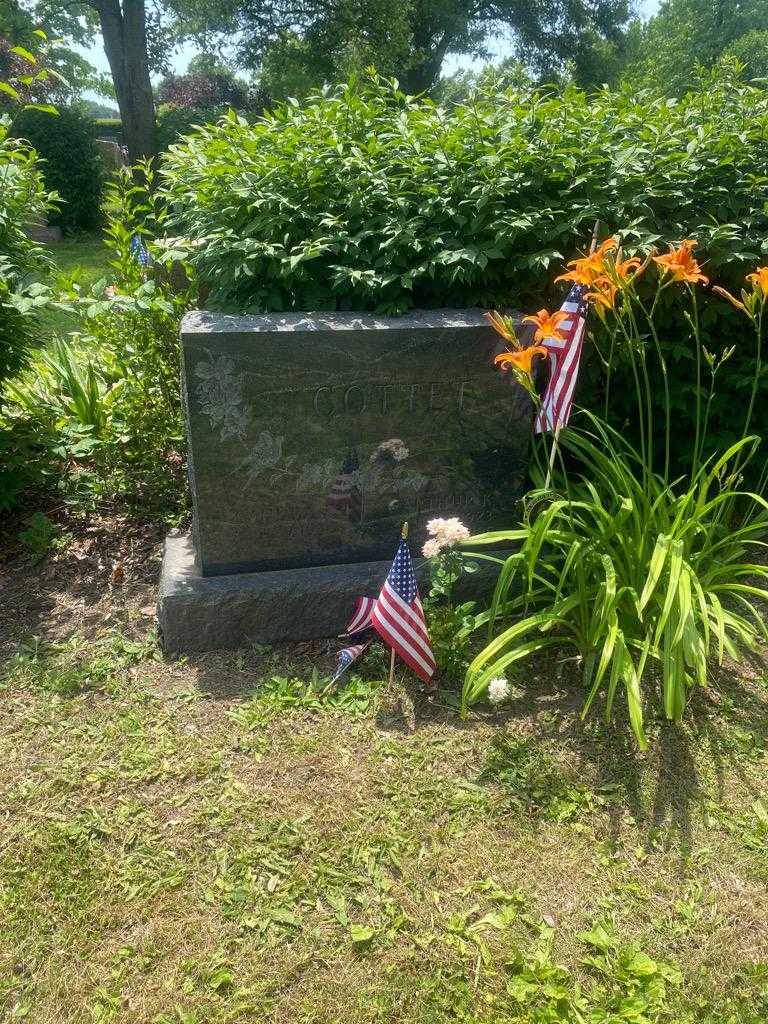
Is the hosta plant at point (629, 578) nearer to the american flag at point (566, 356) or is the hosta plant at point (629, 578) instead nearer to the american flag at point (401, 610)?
the american flag at point (566, 356)

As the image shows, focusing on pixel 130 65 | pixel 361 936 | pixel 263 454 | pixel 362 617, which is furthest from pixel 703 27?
pixel 361 936

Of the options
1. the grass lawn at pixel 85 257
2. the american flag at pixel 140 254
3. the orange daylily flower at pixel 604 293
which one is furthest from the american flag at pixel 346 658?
the grass lawn at pixel 85 257

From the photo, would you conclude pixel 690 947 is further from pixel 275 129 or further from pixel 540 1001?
pixel 275 129

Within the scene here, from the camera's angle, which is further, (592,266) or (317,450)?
(317,450)

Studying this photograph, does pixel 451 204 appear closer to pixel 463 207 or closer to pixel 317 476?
pixel 463 207

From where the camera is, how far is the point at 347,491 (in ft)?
10.8

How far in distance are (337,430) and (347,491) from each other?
0.27 meters

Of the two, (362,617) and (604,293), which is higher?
(604,293)

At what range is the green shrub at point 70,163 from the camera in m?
14.6

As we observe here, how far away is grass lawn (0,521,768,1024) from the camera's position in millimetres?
1950

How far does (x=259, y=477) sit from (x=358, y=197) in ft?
4.16

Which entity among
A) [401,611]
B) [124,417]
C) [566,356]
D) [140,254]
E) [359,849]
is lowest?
[359,849]

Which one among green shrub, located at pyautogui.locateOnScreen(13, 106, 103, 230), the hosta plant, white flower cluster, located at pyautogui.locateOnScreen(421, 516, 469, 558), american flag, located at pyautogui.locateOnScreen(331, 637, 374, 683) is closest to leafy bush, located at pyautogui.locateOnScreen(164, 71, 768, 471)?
the hosta plant

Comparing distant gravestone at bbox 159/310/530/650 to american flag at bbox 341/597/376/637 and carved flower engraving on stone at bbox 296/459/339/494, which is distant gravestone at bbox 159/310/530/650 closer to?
carved flower engraving on stone at bbox 296/459/339/494
